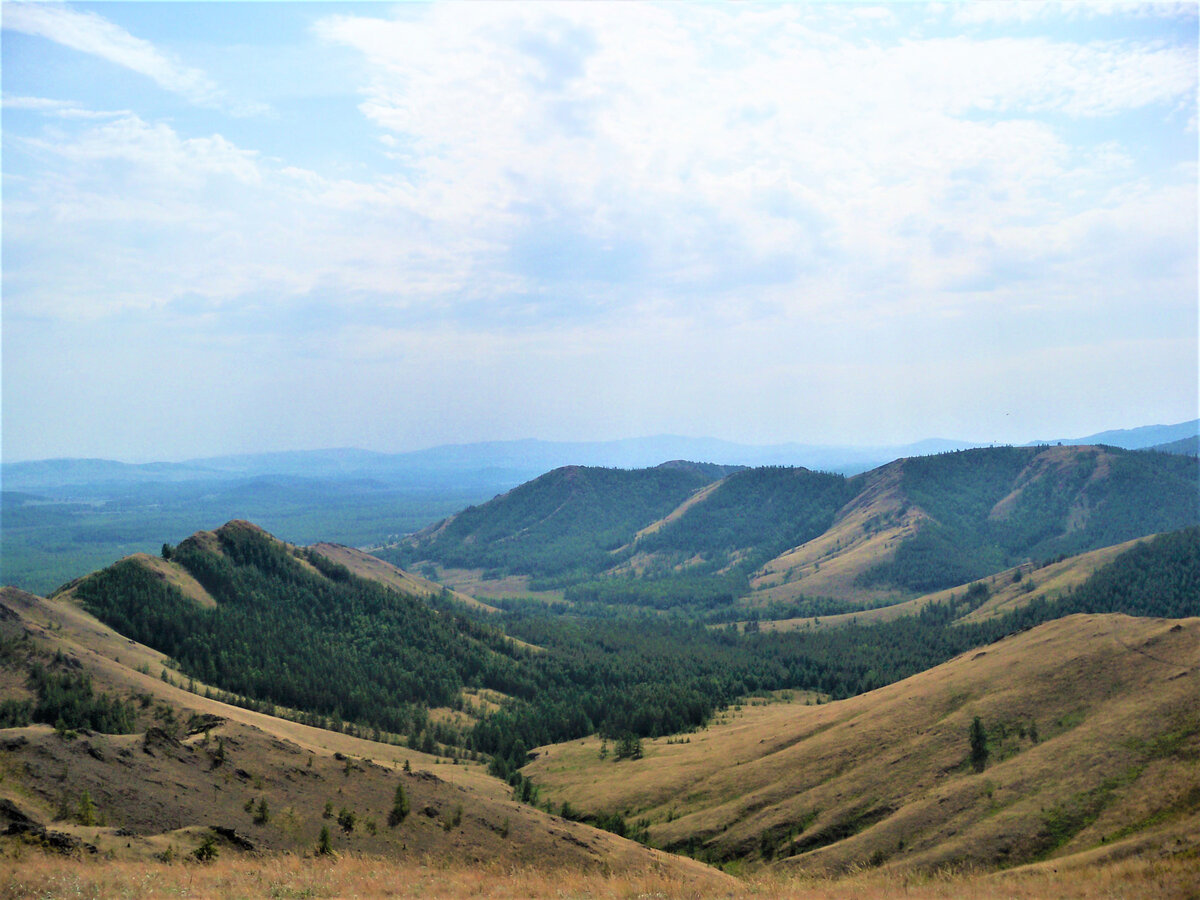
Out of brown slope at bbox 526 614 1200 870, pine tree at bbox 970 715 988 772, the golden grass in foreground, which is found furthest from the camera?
pine tree at bbox 970 715 988 772

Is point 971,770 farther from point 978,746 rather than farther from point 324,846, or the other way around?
point 324,846

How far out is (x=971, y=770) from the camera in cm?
Answer: 8281

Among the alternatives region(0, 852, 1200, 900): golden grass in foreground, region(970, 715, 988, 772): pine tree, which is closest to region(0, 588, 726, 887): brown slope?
region(0, 852, 1200, 900): golden grass in foreground

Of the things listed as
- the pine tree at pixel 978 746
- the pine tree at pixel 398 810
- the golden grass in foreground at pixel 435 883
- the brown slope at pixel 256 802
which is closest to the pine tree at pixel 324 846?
the brown slope at pixel 256 802

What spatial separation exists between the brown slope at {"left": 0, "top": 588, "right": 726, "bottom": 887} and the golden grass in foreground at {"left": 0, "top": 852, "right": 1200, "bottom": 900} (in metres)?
4.38

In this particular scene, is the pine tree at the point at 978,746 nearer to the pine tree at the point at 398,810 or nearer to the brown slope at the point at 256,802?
the brown slope at the point at 256,802

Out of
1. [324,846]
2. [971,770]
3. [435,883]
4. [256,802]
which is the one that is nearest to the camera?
[435,883]

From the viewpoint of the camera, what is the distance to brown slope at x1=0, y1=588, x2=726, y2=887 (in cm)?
5562

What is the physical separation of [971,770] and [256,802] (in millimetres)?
75829

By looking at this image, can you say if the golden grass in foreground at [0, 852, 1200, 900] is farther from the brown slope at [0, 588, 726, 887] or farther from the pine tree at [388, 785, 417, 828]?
the pine tree at [388, 785, 417, 828]

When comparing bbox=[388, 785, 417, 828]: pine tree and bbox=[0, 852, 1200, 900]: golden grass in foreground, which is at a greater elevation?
bbox=[0, 852, 1200, 900]: golden grass in foreground

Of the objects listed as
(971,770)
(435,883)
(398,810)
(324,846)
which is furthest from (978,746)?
(324,846)

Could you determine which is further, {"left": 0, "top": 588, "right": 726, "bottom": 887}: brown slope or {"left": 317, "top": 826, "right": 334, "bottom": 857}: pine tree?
{"left": 0, "top": 588, "right": 726, "bottom": 887}: brown slope

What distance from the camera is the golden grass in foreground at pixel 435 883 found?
128 ft
